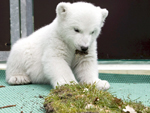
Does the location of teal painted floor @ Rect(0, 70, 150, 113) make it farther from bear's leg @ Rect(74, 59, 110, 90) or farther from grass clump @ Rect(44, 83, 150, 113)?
bear's leg @ Rect(74, 59, 110, 90)

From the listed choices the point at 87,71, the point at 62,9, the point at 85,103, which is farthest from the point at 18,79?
the point at 85,103

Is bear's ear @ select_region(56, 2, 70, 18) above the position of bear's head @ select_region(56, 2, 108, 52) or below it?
above

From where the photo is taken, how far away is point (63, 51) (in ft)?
12.2

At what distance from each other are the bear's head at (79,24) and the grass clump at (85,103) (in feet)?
2.52

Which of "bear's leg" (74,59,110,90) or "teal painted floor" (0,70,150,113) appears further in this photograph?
"bear's leg" (74,59,110,90)

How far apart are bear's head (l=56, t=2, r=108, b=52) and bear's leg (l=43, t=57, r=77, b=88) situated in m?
0.33

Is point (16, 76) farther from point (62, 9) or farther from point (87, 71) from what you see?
point (62, 9)

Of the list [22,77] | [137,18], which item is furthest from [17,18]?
[137,18]

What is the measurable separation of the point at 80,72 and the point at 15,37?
269 centimetres

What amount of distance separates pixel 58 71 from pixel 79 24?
30.6 inches

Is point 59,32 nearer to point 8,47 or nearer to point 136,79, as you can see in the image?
point 136,79

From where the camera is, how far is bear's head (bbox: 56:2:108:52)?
3.27m

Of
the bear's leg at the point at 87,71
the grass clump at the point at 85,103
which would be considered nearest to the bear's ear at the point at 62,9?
the bear's leg at the point at 87,71

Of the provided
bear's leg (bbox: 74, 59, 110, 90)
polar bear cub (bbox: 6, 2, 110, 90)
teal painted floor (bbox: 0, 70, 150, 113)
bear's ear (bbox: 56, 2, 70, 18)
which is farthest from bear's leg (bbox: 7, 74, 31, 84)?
bear's ear (bbox: 56, 2, 70, 18)
